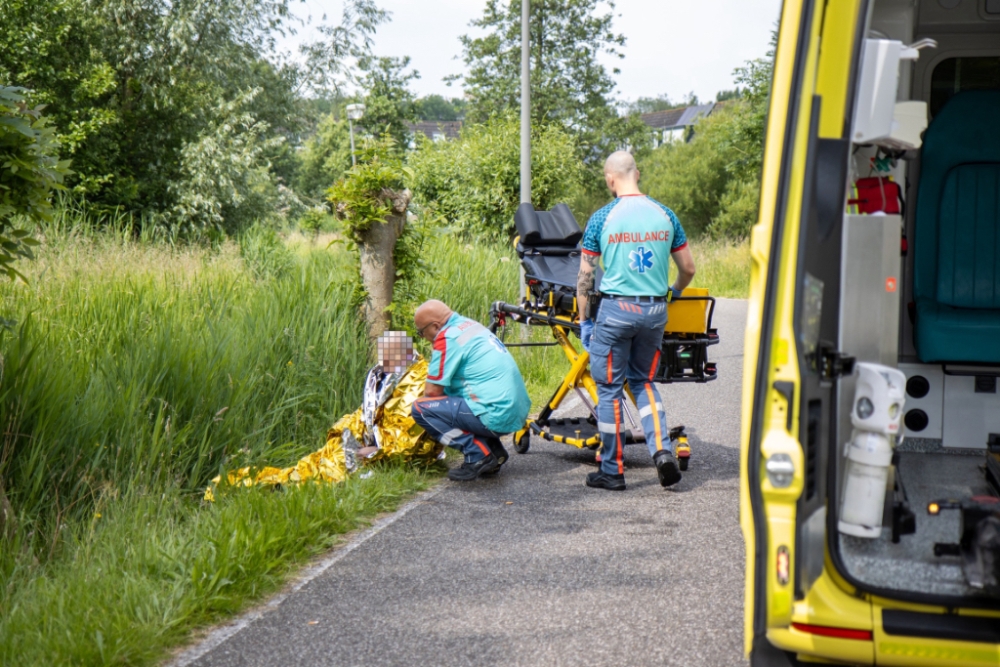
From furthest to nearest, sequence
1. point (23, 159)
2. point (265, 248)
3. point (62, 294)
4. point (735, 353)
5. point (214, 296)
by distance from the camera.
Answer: point (735, 353), point (265, 248), point (214, 296), point (62, 294), point (23, 159)

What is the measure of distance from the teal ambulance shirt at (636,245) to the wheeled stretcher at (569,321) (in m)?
0.55

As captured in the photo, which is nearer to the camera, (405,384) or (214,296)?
(405,384)

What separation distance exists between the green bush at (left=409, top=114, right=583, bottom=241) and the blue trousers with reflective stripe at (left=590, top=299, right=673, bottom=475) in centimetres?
1107

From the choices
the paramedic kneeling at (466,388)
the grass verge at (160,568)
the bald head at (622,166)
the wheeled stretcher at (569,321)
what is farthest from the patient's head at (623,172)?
the grass verge at (160,568)

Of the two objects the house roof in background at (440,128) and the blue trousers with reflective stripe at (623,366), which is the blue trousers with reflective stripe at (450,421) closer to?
the blue trousers with reflective stripe at (623,366)

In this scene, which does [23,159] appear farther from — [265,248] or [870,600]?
[265,248]

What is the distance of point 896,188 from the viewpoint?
11.8 ft

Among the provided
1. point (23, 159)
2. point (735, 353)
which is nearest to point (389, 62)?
point (735, 353)

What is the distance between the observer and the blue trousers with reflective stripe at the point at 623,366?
6.16m

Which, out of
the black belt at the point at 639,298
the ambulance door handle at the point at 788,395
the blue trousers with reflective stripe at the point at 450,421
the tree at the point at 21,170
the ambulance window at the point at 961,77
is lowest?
the blue trousers with reflective stripe at the point at 450,421

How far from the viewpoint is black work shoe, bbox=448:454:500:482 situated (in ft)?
21.6

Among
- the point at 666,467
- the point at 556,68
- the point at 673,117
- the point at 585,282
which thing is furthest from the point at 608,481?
the point at 673,117

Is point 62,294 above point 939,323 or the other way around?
the other way around

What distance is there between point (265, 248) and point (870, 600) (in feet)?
33.4
